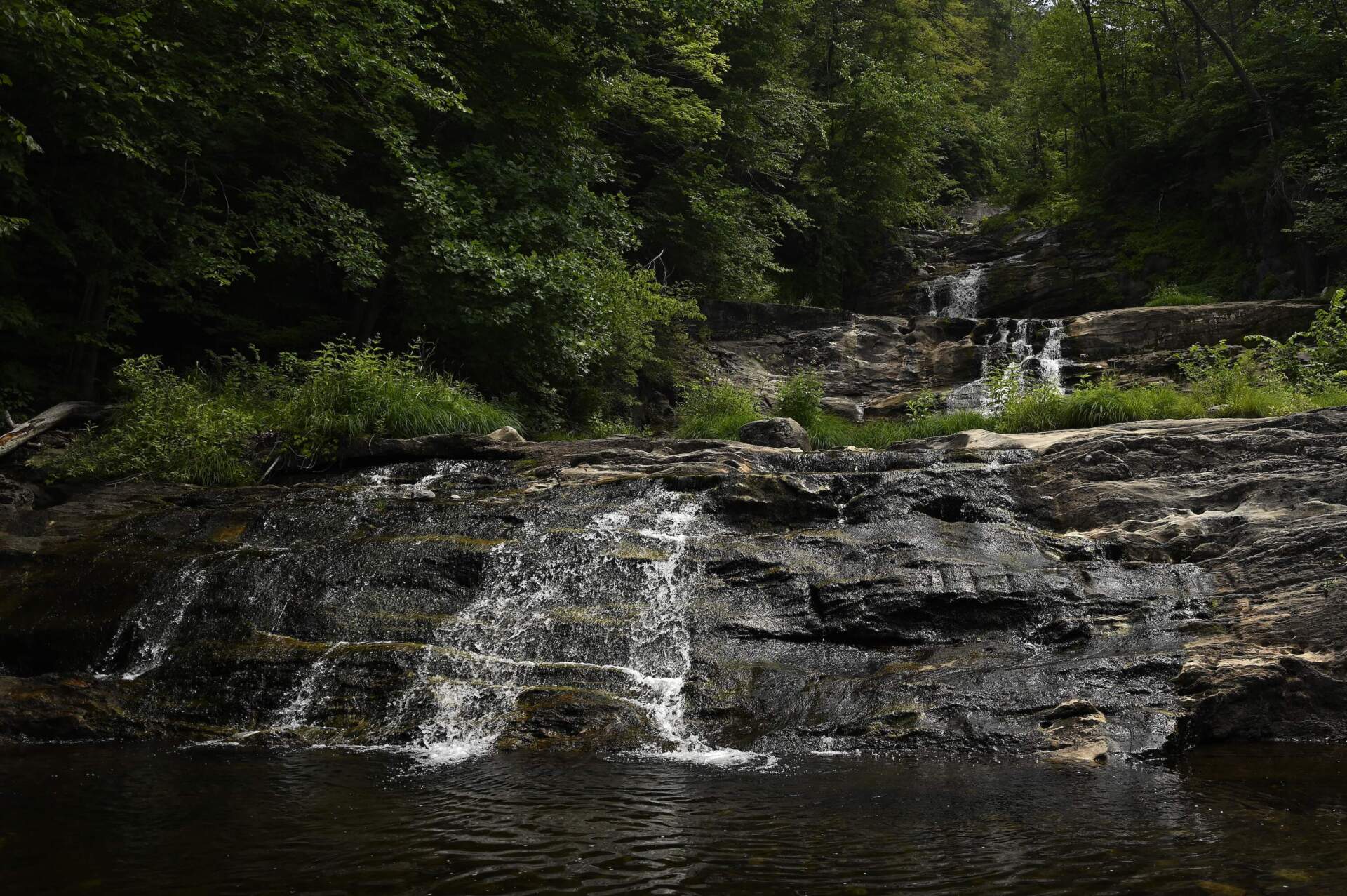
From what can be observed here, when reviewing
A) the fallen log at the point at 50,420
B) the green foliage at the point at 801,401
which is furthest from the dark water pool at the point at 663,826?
the green foliage at the point at 801,401

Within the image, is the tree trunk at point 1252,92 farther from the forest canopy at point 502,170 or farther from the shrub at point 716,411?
the shrub at point 716,411

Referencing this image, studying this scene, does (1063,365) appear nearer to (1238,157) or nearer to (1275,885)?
(1238,157)

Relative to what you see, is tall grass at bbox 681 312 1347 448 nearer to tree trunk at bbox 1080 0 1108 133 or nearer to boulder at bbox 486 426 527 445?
boulder at bbox 486 426 527 445

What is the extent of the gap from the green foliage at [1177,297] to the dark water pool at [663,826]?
51.6ft

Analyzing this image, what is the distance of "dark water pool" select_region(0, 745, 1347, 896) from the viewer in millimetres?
3146

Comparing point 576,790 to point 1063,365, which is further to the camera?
point 1063,365

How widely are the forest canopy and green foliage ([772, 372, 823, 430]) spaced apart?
2.55 m

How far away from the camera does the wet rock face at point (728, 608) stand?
18.3 ft

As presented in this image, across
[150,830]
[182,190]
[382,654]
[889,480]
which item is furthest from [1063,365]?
[150,830]

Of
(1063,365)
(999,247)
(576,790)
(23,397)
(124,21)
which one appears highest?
(999,247)

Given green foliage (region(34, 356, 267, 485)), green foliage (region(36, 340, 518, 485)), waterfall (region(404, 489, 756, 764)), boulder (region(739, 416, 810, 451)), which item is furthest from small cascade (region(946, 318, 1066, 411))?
green foliage (region(34, 356, 267, 485))

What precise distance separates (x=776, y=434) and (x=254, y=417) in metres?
6.87

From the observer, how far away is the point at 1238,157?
19859 millimetres

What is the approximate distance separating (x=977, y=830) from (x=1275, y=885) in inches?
42.1
